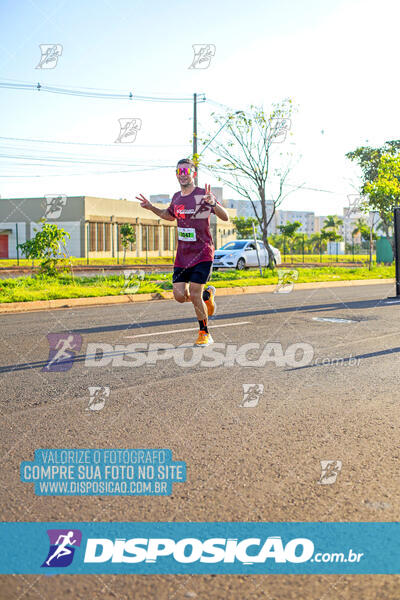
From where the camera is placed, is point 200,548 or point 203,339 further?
point 203,339

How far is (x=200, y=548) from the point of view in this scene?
2.50 m

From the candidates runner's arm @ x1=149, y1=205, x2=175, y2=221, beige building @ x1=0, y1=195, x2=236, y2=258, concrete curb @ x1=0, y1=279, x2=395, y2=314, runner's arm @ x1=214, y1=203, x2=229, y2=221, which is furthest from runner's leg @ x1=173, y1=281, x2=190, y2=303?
beige building @ x1=0, y1=195, x2=236, y2=258

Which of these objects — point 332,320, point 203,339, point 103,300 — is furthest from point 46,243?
point 203,339

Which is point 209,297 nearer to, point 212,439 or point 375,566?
point 212,439

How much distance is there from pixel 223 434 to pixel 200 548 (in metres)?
1.46

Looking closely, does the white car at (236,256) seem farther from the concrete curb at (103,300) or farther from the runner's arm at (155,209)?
the runner's arm at (155,209)

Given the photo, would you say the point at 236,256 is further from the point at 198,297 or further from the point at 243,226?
the point at 243,226

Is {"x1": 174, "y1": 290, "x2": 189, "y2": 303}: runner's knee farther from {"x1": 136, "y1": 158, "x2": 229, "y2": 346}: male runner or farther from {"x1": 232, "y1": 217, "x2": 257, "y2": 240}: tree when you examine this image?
{"x1": 232, "y1": 217, "x2": 257, "y2": 240}: tree

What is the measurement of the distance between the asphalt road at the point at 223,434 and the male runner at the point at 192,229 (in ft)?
2.58

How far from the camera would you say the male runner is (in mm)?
6738

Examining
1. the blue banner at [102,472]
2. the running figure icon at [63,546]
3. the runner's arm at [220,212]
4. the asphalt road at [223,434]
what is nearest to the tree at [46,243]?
the asphalt road at [223,434]

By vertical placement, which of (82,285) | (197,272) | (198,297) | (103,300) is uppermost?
(197,272)

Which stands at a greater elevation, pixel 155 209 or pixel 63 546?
pixel 155 209

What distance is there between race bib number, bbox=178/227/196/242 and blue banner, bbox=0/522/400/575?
4484 millimetres
